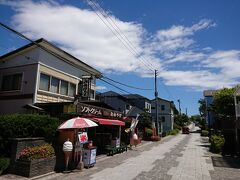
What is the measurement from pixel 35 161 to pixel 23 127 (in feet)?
6.95

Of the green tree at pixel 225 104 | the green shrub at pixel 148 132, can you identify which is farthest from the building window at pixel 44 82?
the green tree at pixel 225 104

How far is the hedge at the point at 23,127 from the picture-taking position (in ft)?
37.3

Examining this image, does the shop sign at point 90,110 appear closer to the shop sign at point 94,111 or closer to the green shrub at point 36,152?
the shop sign at point 94,111

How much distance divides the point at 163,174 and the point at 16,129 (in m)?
7.52

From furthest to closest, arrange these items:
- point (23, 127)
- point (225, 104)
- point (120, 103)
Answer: point (120, 103), point (225, 104), point (23, 127)

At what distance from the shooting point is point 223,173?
12469 millimetres

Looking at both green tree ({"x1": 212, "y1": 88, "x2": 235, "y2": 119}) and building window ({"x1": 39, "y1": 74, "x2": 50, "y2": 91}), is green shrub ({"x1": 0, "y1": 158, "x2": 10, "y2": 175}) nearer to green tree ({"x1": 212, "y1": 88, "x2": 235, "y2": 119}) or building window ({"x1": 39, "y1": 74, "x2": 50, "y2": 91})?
building window ({"x1": 39, "y1": 74, "x2": 50, "y2": 91})

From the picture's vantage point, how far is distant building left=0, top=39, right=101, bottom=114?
59.6ft

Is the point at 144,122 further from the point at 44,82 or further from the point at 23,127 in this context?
the point at 23,127

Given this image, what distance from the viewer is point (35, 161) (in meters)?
10.8

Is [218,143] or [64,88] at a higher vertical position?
[64,88]

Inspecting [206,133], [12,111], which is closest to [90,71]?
[12,111]

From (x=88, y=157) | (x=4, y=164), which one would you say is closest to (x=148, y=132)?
(x=88, y=157)

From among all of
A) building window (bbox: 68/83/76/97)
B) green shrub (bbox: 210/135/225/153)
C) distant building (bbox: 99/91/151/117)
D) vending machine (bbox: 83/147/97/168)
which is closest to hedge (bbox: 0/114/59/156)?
vending machine (bbox: 83/147/97/168)
